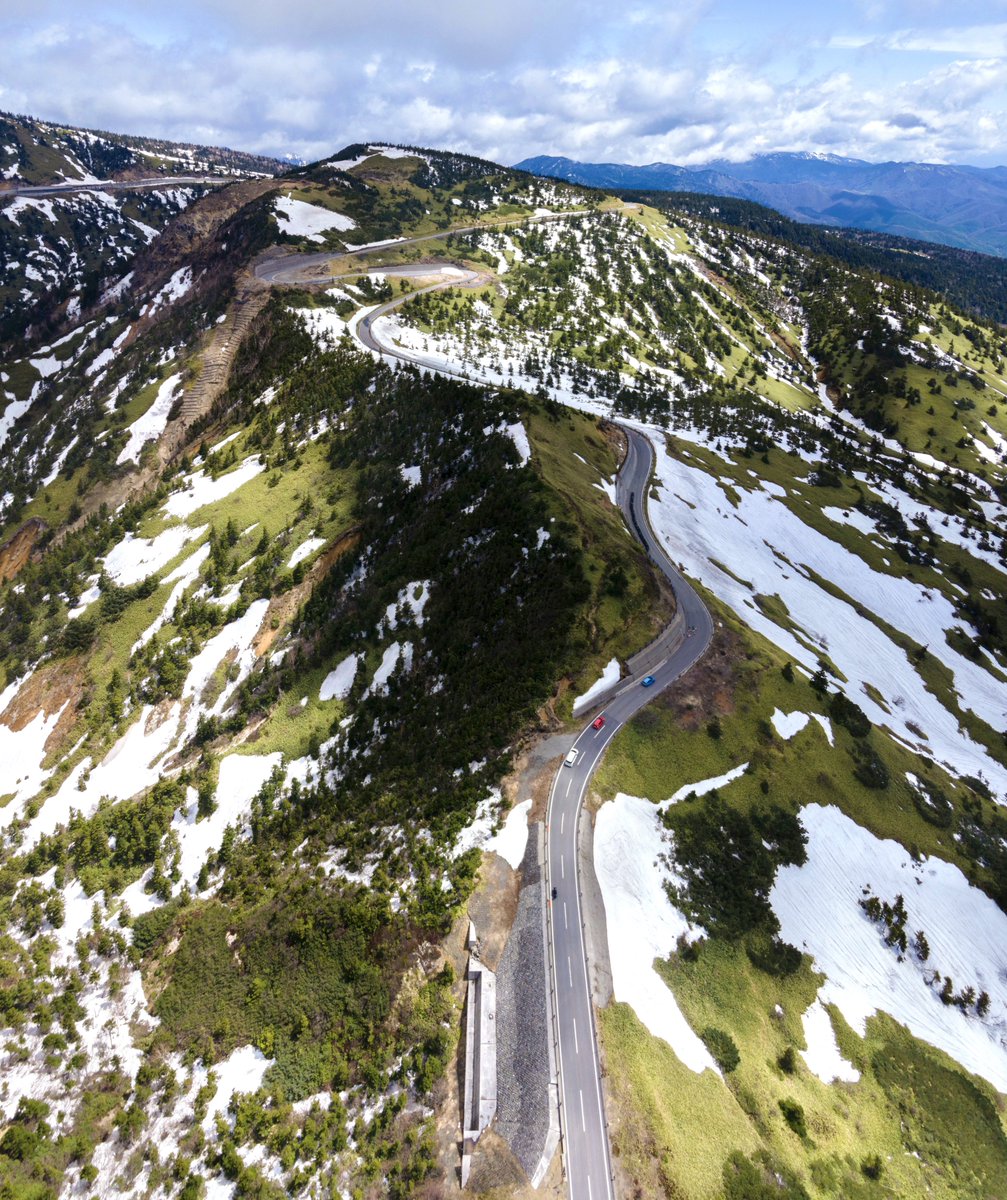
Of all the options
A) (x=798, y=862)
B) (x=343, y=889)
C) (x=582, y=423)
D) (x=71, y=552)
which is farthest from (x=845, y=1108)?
(x=71, y=552)

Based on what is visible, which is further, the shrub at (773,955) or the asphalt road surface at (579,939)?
the shrub at (773,955)

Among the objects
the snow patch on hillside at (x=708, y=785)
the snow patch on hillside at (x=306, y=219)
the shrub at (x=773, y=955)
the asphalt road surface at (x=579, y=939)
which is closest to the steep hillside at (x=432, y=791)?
the shrub at (x=773, y=955)

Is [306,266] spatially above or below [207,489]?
above

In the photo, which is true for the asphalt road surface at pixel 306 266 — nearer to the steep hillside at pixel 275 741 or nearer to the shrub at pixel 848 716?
the steep hillside at pixel 275 741

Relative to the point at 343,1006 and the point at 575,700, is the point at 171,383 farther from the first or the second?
the point at 343,1006

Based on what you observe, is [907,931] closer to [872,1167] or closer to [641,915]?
[872,1167]

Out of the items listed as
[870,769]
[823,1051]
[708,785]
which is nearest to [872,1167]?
[823,1051]
